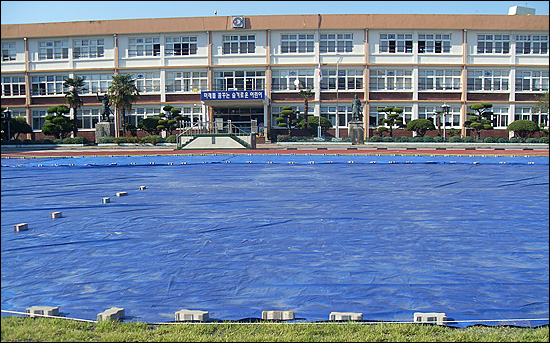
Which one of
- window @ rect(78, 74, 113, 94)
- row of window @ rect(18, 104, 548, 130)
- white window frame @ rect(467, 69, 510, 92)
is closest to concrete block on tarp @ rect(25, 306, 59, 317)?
row of window @ rect(18, 104, 548, 130)

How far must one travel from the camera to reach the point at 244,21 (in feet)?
165

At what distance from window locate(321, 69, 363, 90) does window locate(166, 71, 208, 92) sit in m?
11.6

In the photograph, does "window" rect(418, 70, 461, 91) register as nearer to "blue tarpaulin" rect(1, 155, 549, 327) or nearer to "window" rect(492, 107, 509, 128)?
"window" rect(492, 107, 509, 128)

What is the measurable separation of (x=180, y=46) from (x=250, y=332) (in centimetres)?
5008

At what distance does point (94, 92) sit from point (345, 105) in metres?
24.7

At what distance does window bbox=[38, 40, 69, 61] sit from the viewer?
2077 inches

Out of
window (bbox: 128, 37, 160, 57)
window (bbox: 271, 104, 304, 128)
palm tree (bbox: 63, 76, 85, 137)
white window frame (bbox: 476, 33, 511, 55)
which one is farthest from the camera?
window (bbox: 128, 37, 160, 57)

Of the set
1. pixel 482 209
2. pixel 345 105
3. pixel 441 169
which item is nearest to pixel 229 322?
pixel 482 209

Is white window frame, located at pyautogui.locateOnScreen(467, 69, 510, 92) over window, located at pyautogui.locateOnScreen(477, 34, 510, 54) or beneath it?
beneath

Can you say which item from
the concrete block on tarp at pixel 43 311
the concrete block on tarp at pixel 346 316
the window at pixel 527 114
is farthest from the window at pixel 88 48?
the concrete block on tarp at pixel 346 316

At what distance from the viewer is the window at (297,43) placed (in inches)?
1991

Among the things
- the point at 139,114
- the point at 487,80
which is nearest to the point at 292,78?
the point at 139,114

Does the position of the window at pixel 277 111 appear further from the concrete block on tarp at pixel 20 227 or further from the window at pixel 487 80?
the concrete block on tarp at pixel 20 227

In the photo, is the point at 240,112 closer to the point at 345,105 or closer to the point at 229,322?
the point at 345,105
